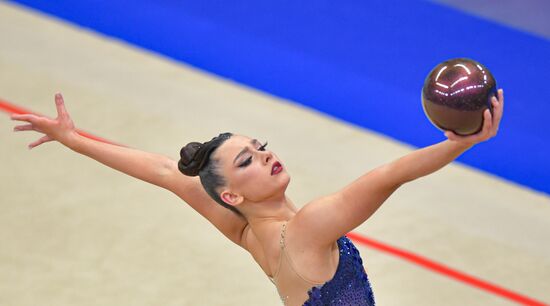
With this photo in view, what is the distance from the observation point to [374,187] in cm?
294

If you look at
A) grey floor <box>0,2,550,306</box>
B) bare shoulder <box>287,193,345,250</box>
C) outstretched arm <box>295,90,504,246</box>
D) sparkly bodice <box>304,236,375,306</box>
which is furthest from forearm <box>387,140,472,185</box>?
grey floor <box>0,2,550,306</box>

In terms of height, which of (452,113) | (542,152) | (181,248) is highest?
(452,113)

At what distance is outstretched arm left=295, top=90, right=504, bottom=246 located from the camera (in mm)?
2744

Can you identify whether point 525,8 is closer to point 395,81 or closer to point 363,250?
point 395,81

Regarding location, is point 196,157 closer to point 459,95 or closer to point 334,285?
point 334,285

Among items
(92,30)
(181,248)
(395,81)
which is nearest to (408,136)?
(395,81)

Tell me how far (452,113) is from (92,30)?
494cm

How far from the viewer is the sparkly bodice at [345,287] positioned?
3.28 meters

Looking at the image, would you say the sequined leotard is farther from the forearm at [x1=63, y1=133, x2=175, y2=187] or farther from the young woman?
the forearm at [x1=63, y1=133, x2=175, y2=187]

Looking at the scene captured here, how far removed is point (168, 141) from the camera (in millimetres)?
6016

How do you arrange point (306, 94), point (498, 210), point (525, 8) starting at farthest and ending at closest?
point (525, 8), point (306, 94), point (498, 210)

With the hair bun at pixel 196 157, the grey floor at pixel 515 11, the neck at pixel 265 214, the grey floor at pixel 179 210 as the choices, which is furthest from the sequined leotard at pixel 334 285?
the grey floor at pixel 515 11

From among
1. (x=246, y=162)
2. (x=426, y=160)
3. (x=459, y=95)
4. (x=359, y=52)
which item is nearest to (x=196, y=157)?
(x=246, y=162)

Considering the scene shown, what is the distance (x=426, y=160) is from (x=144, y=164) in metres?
1.28
